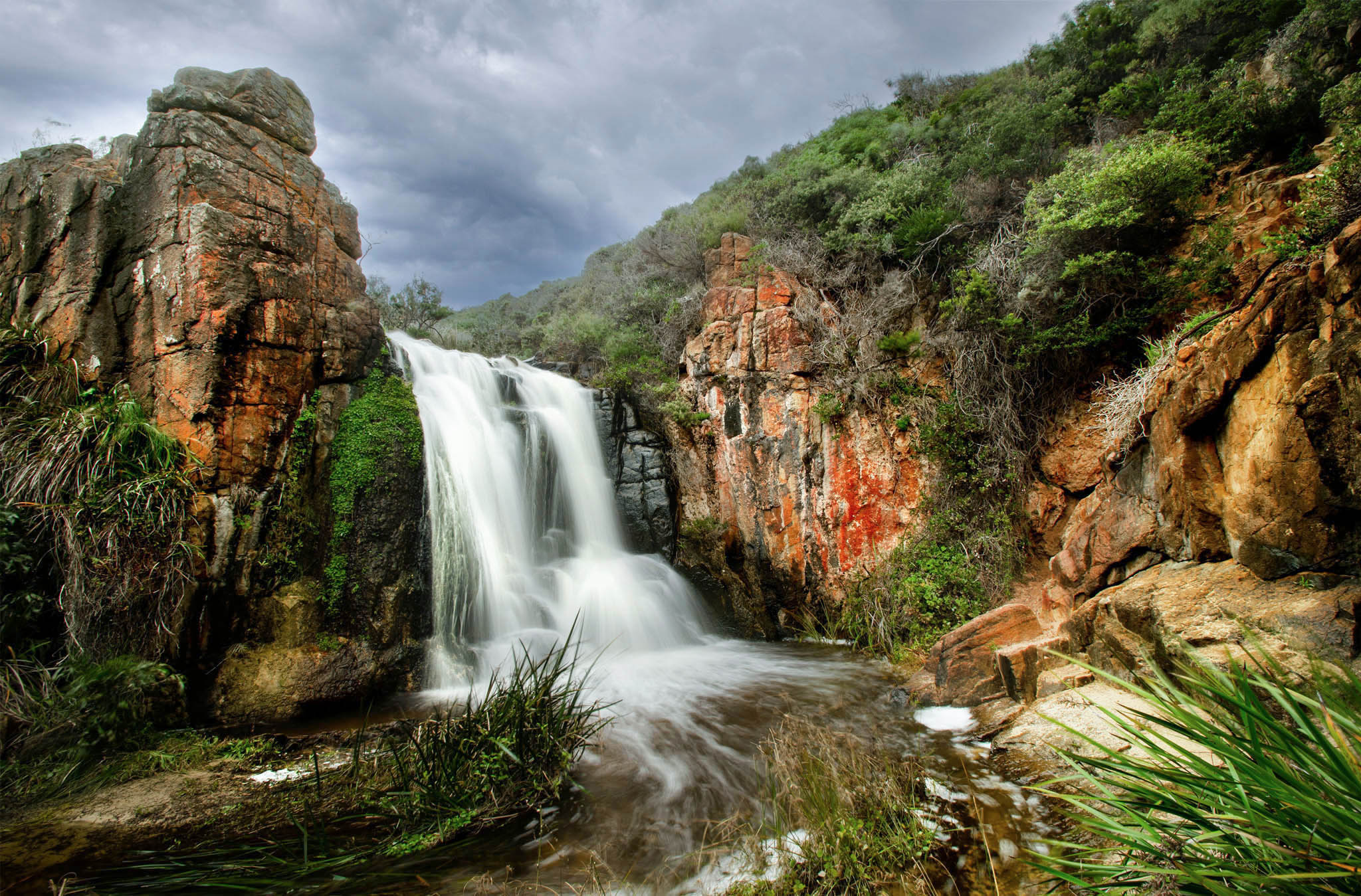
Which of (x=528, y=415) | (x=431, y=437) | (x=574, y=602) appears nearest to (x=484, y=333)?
(x=528, y=415)

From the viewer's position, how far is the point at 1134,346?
23.3 ft

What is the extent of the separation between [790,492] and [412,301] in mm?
14117

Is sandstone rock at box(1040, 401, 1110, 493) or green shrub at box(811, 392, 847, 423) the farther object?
green shrub at box(811, 392, 847, 423)

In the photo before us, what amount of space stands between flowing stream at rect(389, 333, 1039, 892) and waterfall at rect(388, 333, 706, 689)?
0.09 ft

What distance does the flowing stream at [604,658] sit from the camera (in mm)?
3477

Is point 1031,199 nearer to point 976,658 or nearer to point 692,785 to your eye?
point 976,658

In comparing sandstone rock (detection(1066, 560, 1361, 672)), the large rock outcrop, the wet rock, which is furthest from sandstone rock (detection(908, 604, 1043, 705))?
the wet rock

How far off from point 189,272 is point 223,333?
88 cm

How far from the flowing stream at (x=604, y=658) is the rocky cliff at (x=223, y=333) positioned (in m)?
1.07

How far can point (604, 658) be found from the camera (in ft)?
25.7

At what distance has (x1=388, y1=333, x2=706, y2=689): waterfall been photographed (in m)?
7.98

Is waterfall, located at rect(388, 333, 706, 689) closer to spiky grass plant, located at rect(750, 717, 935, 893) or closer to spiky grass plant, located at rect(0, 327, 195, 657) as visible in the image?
spiky grass plant, located at rect(0, 327, 195, 657)

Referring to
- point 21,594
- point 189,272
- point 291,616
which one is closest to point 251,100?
point 189,272

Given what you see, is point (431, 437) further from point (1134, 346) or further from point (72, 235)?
point (1134, 346)
